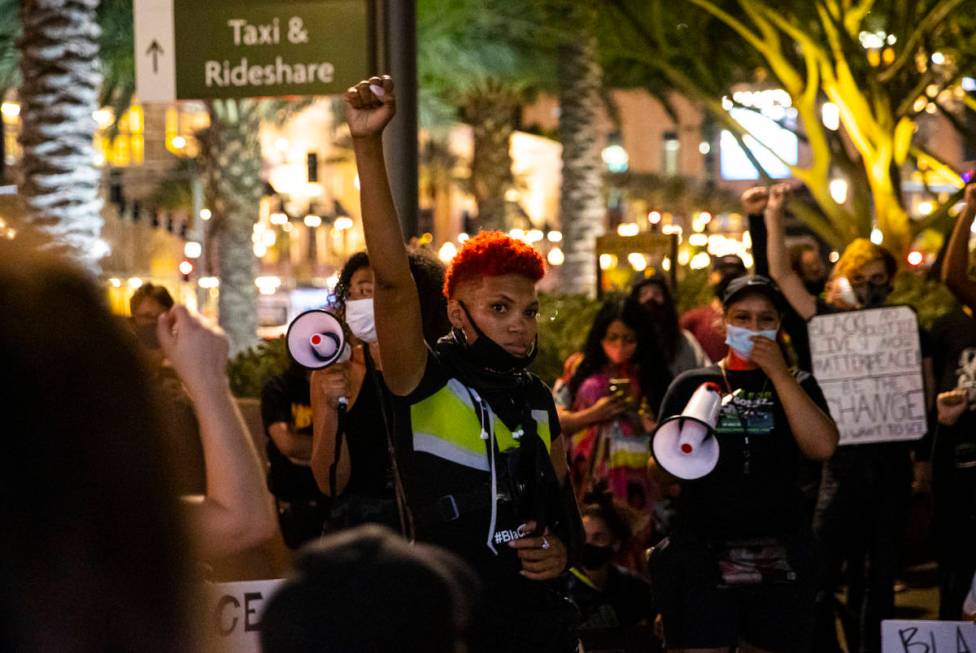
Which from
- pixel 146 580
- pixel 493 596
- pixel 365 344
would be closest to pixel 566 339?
pixel 365 344

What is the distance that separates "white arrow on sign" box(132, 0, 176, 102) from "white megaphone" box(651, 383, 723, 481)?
356cm

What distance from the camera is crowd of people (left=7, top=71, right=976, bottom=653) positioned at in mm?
1524

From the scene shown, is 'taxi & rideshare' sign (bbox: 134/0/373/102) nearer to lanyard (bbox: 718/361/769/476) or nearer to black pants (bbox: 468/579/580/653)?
lanyard (bbox: 718/361/769/476)

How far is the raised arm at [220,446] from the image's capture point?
2.41m

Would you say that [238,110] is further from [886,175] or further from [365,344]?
[365,344]

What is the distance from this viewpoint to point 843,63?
881 inches

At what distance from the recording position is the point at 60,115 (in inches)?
519

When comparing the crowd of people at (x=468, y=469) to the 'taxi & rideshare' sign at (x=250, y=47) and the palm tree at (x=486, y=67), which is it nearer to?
the 'taxi & rideshare' sign at (x=250, y=47)

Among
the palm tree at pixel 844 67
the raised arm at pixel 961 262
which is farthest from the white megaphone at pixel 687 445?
the palm tree at pixel 844 67

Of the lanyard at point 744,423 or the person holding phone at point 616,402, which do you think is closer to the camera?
the lanyard at point 744,423

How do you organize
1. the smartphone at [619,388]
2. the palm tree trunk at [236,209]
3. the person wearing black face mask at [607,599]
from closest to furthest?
the person wearing black face mask at [607,599], the smartphone at [619,388], the palm tree trunk at [236,209]

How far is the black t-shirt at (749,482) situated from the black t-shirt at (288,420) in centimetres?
173

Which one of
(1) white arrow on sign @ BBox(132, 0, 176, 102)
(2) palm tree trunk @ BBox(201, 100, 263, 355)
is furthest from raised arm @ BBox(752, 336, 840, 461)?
(2) palm tree trunk @ BBox(201, 100, 263, 355)

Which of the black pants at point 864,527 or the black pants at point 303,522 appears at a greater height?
the black pants at point 303,522
